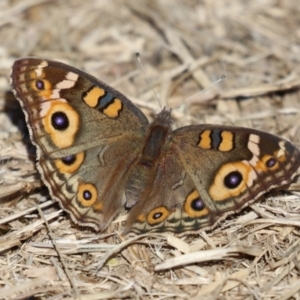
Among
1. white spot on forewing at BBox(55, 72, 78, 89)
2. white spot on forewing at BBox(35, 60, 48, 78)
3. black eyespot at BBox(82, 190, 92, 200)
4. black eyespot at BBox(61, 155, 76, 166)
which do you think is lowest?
black eyespot at BBox(82, 190, 92, 200)

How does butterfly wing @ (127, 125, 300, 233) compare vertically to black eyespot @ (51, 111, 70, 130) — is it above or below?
below

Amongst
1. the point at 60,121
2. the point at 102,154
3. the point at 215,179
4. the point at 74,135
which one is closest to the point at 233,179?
the point at 215,179

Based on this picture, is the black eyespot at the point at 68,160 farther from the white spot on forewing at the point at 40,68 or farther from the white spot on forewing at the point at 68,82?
the white spot on forewing at the point at 40,68

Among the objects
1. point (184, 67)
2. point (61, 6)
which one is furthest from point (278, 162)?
point (61, 6)

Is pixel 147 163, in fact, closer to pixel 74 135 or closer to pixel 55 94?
pixel 74 135

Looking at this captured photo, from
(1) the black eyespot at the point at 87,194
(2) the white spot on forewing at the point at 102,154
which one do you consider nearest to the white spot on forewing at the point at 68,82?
(2) the white spot on forewing at the point at 102,154

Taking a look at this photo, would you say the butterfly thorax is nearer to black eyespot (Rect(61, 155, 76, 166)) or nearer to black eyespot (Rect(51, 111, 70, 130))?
black eyespot (Rect(61, 155, 76, 166))

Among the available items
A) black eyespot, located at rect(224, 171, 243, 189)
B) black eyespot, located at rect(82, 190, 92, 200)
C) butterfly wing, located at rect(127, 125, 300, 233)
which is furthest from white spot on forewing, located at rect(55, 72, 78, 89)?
black eyespot, located at rect(224, 171, 243, 189)
